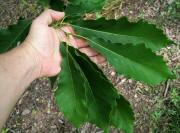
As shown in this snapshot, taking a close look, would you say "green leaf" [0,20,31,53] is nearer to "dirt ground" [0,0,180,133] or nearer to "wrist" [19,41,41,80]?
"wrist" [19,41,41,80]

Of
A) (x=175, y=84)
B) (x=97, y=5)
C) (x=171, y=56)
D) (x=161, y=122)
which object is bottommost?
(x=161, y=122)

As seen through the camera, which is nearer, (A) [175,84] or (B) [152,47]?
(B) [152,47]

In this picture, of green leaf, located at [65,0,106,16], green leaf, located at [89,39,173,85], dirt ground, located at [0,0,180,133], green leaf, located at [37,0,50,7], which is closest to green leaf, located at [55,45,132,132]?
green leaf, located at [89,39,173,85]

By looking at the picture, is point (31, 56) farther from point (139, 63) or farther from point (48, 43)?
point (139, 63)

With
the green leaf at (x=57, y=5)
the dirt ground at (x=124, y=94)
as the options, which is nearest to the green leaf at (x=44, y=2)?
the green leaf at (x=57, y=5)

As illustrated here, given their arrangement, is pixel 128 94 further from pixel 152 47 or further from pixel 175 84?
pixel 152 47

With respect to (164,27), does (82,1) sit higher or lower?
higher

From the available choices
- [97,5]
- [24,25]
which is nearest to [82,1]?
[97,5]
